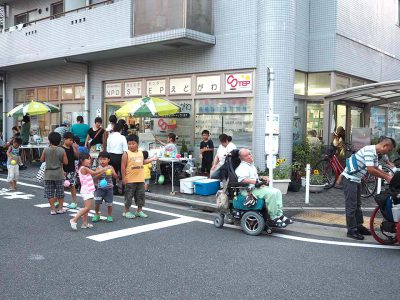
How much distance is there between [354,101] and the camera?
12.9m

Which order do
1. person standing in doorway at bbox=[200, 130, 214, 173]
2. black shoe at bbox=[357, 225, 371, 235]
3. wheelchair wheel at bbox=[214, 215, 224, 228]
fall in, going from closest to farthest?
black shoe at bbox=[357, 225, 371, 235] < wheelchair wheel at bbox=[214, 215, 224, 228] < person standing in doorway at bbox=[200, 130, 214, 173]

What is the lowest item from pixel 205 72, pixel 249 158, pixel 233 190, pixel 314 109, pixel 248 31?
pixel 233 190

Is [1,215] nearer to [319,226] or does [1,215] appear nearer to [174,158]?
[174,158]

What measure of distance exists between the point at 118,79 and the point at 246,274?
12.1 meters

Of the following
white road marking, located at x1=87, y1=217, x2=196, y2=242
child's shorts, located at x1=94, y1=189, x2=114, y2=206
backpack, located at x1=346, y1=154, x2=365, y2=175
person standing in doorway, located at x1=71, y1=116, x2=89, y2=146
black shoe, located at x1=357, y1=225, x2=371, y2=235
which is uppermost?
person standing in doorway, located at x1=71, y1=116, x2=89, y2=146

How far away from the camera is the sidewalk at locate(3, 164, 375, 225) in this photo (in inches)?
317

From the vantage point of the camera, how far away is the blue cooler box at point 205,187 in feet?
33.3

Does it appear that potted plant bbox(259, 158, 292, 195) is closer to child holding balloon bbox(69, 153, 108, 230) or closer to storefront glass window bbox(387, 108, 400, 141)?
child holding balloon bbox(69, 153, 108, 230)

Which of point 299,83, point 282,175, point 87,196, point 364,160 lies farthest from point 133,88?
point 364,160

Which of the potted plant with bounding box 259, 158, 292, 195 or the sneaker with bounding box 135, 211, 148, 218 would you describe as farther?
the potted plant with bounding box 259, 158, 292, 195

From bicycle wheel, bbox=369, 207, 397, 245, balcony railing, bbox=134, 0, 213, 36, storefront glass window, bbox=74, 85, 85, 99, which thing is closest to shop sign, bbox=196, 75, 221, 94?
balcony railing, bbox=134, 0, 213, 36

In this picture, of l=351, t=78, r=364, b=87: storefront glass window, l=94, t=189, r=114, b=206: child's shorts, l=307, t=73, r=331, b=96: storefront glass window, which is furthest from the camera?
l=351, t=78, r=364, b=87: storefront glass window

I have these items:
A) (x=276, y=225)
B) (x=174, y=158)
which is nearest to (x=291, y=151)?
(x=174, y=158)

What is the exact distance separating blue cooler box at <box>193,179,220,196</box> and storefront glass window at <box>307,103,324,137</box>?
4.76 m
